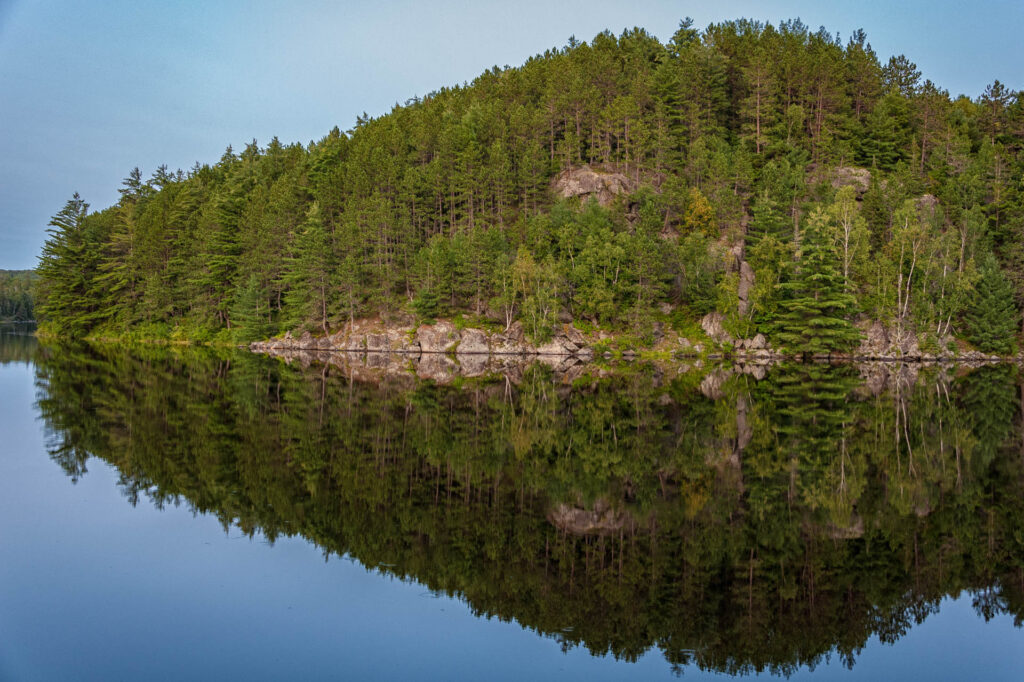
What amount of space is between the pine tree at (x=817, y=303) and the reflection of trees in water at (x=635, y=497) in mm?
28628

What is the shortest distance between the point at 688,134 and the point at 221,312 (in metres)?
67.7

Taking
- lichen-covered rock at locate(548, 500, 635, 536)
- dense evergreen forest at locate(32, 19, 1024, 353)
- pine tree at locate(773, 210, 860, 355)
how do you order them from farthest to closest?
dense evergreen forest at locate(32, 19, 1024, 353), pine tree at locate(773, 210, 860, 355), lichen-covered rock at locate(548, 500, 635, 536)

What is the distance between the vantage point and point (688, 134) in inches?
3167

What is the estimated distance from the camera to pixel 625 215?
2813 inches

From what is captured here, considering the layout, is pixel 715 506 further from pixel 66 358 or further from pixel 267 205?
pixel 267 205

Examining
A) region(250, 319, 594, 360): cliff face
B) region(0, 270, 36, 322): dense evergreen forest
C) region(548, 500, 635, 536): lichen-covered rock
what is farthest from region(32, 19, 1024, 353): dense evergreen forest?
region(0, 270, 36, 322): dense evergreen forest

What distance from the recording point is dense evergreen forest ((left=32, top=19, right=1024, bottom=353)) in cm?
6097

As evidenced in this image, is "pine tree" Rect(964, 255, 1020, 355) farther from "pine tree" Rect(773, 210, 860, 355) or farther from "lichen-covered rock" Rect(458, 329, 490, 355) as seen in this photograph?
"lichen-covered rock" Rect(458, 329, 490, 355)

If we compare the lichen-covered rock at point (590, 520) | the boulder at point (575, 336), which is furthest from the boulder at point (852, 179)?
the lichen-covered rock at point (590, 520)

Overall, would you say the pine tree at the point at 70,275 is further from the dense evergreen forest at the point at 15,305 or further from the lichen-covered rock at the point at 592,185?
the dense evergreen forest at the point at 15,305

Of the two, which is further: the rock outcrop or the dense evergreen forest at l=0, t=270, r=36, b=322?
the dense evergreen forest at l=0, t=270, r=36, b=322

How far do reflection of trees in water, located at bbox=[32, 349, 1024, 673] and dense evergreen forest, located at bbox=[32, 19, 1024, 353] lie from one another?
114ft

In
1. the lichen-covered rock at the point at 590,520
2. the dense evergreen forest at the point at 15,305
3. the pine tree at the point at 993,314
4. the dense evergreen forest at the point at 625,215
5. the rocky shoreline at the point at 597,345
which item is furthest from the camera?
the dense evergreen forest at the point at 15,305

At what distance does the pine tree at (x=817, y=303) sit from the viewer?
5744 cm
